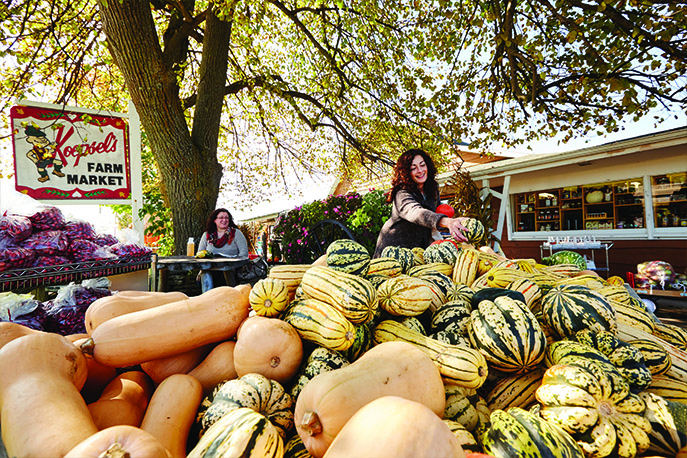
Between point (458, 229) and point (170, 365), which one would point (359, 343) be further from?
point (458, 229)

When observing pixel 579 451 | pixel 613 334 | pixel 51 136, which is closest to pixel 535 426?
pixel 579 451

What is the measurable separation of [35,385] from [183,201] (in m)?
5.63

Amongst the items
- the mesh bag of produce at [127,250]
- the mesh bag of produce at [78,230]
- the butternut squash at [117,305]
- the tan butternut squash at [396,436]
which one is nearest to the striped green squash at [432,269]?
the tan butternut squash at [396,436]

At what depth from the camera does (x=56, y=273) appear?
6.66 ft

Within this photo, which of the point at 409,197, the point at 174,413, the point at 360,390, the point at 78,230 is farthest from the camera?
the point at 409,197

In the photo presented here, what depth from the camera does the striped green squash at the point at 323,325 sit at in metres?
1.19

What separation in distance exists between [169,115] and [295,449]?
20.3 ft

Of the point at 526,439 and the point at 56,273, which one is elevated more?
the point at 56,273

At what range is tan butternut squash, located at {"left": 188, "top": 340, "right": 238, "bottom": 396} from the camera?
126 cm

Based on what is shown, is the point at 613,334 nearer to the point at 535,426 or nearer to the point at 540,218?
the point at 535,426

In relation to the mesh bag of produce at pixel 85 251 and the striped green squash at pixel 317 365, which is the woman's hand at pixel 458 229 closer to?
the striped green squash at pixel 317 365

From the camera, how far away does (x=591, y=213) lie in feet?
35.2

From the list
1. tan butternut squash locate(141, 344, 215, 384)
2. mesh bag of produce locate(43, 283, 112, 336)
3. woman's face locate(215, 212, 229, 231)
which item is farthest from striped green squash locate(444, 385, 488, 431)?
woman's face locate(215, 212, 229, 231)

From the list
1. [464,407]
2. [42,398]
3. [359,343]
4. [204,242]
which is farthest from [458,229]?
[204,242]
